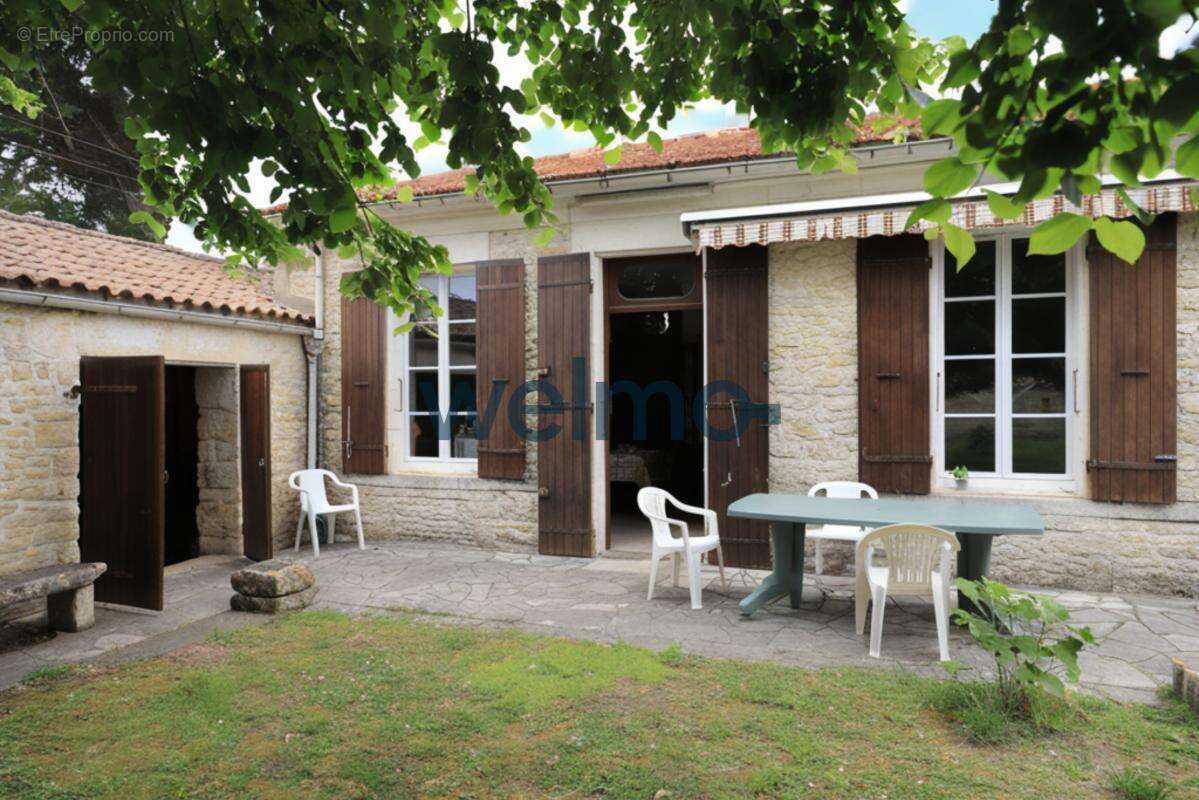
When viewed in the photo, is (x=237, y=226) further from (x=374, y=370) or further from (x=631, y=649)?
(x=374, y=370)

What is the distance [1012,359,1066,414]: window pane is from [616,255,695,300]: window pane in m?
3.16

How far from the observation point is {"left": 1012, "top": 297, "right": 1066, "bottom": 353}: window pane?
20.0 ft

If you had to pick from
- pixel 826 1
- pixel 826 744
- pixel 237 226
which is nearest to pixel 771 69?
pixel 826 1

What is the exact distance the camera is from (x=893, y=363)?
629cm

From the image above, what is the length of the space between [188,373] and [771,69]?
758cm

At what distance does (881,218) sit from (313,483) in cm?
668

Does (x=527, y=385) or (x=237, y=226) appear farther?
(x=527, y=385)

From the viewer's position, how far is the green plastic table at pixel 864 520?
4.64 m

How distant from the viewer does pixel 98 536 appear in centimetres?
586

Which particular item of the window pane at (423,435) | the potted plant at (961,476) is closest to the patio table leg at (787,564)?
the potted plant at (961,476)

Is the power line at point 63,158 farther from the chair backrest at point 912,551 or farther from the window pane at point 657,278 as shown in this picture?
the chair backrest at point 912,551

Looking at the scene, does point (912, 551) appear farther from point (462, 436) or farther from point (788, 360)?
point (462, 436)

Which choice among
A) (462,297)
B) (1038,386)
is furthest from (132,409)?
(1038,386)

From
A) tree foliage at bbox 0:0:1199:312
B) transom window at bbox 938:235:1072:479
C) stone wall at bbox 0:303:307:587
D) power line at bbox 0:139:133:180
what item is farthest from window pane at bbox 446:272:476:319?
power line at bbox 0:139:133:180
